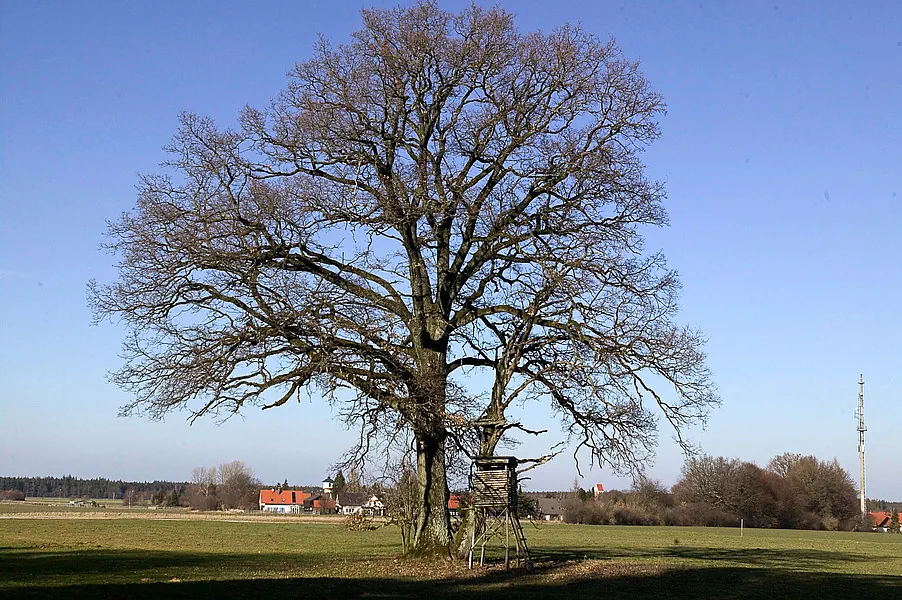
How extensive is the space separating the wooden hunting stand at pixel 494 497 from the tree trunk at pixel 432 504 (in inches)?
32.3

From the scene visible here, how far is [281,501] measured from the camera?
5492 inches

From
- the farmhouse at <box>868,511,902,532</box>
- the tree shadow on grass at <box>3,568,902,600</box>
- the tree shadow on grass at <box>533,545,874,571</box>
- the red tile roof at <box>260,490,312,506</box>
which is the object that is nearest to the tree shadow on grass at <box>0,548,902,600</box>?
the tree shadow on grass at <box>3,568,902,600</box>

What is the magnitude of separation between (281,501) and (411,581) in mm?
123322

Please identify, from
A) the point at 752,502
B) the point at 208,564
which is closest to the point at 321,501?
the point at 752,502

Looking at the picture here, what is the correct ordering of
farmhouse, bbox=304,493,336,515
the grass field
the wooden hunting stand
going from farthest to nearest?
farmhouse, bbox=304,493,336,515, the wooden hunting stand, the grass field

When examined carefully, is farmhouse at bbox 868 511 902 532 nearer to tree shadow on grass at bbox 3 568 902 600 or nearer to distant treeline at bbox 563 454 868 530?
distant treeline at bbox 563 454 868 530

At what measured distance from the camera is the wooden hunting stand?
24.6 m

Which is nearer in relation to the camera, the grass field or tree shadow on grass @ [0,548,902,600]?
tree shadow on grass @ [0,548,902,600]

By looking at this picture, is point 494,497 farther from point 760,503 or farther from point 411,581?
point 760,503

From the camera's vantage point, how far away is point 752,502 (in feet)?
324

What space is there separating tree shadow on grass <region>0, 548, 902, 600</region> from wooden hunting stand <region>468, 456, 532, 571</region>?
1.13 metres

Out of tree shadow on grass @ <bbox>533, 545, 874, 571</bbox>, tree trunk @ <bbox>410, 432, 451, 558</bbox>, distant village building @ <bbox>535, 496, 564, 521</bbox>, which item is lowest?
distant village building @ <bbox>535, 496, 564, 521</bbox>

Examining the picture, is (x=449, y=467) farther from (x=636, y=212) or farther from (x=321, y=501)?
(x=321, y=501)

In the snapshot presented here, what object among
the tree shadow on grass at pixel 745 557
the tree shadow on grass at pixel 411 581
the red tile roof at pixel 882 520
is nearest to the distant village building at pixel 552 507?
the red tile roof at pixel 882 520
